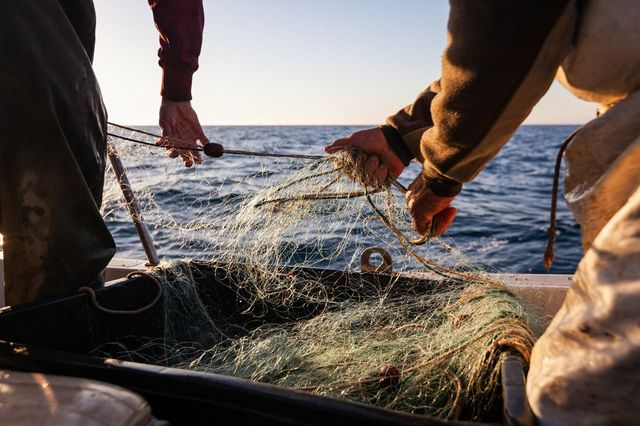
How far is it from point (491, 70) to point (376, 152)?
1132 mm

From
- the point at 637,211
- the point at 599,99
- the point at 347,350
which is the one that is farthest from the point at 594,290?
the point at 347,350

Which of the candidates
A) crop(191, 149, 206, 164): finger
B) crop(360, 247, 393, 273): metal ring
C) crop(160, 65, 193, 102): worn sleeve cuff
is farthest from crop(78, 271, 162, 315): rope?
crop(360, 247, 393, 273): metal ring

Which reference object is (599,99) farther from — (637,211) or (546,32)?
(637,211)

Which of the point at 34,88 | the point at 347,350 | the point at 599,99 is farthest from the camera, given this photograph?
the point at 347,350

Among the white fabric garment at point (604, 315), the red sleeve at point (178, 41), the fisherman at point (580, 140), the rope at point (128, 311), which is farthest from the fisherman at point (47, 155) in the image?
the white fabric garment at point (604, 315)

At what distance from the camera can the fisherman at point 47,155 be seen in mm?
1951

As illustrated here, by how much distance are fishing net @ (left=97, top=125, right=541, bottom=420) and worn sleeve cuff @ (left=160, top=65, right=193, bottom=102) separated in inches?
16.2

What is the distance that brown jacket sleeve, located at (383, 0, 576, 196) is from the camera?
4.43ft

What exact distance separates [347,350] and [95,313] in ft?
3.61

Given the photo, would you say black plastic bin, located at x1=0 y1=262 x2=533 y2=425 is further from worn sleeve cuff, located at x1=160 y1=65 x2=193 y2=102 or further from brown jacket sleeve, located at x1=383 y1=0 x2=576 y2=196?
worn sleeve cuff, located at x1=160 y1=65 x2=193 y2=102

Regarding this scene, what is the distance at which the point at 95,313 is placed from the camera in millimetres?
2229

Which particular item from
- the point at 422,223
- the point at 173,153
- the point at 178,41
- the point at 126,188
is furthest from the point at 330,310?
the point at 178,41

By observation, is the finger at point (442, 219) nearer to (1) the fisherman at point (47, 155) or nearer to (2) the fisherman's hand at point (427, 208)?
(2) the fisherman's hand at point (427, 208)

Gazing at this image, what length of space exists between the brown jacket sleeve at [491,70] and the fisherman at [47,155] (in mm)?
1426
